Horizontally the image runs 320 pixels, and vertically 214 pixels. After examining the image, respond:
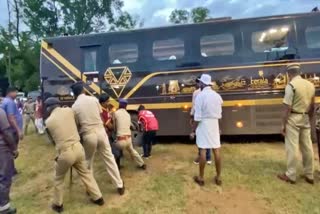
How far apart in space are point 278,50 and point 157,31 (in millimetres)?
3020

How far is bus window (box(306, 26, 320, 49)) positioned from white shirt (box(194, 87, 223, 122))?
12.9 feet

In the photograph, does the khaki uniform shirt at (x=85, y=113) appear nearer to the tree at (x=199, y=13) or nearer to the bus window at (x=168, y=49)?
the bus window at (x=168, y=49)

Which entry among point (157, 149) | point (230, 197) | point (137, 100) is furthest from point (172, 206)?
point (137, 100)

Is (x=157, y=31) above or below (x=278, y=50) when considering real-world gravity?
above

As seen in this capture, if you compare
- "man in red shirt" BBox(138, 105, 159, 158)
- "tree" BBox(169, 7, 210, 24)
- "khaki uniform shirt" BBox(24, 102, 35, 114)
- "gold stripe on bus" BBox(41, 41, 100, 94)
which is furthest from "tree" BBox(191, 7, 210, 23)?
"man in red shirt" BBox(138, 105, 159, 158)

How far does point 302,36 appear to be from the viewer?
31.3ft

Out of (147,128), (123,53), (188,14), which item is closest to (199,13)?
(188,14)

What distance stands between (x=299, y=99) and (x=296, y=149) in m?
0.86

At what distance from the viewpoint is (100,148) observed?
678 cm

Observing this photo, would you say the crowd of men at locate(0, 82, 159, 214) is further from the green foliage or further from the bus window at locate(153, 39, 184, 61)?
the green foliage

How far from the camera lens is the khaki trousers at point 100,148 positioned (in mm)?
6598

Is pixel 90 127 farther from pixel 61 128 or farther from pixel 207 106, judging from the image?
pixel 207 106

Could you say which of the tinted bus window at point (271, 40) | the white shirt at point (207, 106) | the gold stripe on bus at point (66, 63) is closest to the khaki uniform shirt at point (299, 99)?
the white shirt at point (207, 106)

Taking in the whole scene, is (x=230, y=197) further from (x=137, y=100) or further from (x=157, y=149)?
(x=137, y=100)
